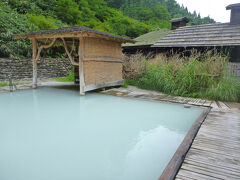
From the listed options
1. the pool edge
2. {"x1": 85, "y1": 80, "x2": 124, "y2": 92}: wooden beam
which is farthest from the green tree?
the pool edge

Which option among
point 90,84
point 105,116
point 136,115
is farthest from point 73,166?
point 90,84

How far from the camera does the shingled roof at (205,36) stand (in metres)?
9.02

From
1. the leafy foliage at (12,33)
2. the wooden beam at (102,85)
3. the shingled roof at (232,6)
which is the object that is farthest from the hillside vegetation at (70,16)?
the shingled roof at (232,6)

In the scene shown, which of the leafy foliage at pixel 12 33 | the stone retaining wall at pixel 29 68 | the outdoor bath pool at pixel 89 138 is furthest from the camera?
the leafy foliage at pixel 12 33

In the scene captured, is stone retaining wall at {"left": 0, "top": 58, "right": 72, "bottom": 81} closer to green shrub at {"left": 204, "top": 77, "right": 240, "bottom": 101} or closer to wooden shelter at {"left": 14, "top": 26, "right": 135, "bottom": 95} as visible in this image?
wooden shelter at {"left": 14, "top": 26, "right": 135, "bottom": 95}

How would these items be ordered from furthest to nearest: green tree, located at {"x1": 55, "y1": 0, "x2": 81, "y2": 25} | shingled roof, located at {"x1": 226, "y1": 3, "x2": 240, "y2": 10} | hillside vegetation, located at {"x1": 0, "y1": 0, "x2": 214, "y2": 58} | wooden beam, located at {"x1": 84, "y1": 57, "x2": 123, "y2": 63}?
green tree, located at {"x1": 55, "y1": 0, "x2": 81, "y2": 25}, shingled roof, located at {"x1": 226, "y1": 3, "x2": 240, "y2": 10}, hillside vegetation, located at {"x1": 0, "y1": 0, "x2": 214, "y2": 58}, wooden beam, located at {"x1": 84, "y1": 57, "x2": 123, "y2": 63}

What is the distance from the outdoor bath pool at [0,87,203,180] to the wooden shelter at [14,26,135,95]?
1.48 meters

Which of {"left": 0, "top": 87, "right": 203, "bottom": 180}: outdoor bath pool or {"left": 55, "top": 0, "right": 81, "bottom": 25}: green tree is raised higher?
{"left": 55, "top": 0, "right": 81, "bottom": 25}: green tree

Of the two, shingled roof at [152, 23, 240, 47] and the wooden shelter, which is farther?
shingled roof at [152, 23, 240, 47]

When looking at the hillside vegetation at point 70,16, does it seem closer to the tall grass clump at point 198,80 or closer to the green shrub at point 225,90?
the tall grass clump at point 198,80

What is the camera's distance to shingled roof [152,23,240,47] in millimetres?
9023

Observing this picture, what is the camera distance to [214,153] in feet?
7.47

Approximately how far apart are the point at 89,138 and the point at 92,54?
4228 millimetres

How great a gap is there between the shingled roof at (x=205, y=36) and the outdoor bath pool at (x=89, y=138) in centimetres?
582
